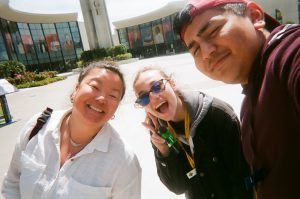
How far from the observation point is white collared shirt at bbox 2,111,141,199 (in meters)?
1.83

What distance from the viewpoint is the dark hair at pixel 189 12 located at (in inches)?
55.0

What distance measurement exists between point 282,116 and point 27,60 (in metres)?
51.2

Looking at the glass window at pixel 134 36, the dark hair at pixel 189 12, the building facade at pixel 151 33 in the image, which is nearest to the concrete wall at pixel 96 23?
the building facade at pixel 151 33

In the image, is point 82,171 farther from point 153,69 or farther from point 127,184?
point 153,69

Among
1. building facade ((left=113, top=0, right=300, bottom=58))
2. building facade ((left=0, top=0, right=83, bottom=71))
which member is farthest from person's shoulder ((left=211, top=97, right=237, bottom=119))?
building facade ((left=113, top=0, right=300, bottom=58))

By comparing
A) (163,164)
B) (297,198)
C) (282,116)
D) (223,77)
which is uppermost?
(223,77)

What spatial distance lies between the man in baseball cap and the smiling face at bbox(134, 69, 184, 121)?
0.70 meters

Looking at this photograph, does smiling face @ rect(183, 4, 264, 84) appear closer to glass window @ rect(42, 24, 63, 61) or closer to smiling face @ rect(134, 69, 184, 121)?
smiling face @ rect(134, 69, 184, 121)

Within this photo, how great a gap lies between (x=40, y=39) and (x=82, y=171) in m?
53.8

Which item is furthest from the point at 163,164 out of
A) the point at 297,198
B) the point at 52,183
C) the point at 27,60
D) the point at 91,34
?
the point at 27,60

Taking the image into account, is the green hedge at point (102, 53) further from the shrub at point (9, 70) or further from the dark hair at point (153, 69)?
the dark hair at point (153, 69)

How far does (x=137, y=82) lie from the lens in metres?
2.41

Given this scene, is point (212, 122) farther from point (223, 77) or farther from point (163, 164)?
point (223, 77)

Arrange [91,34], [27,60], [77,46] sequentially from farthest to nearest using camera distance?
[77,46]
[27,60]
[91,34]
